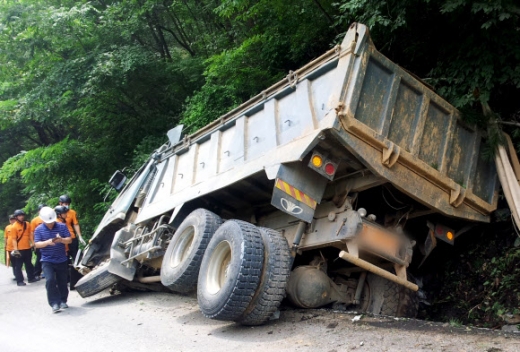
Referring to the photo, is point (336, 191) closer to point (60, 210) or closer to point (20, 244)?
point (60, 210)

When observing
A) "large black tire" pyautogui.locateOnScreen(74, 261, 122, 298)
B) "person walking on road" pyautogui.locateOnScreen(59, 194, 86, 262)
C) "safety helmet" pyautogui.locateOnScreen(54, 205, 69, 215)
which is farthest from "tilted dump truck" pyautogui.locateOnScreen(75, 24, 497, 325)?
"person walking on road" pyautogui.locateOnScreen(59, 194, 86, 262)

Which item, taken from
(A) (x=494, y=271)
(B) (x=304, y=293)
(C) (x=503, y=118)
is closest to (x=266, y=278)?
(B) (x=304, y=293)

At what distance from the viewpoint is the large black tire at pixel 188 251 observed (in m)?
5.13

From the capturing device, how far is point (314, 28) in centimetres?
809

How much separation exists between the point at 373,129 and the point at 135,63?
909 cm

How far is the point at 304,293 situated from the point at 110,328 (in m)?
2.17

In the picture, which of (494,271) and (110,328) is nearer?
(494,271)

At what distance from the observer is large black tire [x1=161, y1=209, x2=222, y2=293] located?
16.8 ft

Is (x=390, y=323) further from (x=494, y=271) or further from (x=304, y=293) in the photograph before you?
(x=494, y=271)

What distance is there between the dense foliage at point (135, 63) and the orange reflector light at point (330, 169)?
94.4 inches

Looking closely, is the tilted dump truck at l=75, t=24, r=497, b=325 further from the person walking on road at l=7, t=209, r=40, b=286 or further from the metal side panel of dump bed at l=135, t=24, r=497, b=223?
the person walking on road at l=7, t=209, r=40, b=286

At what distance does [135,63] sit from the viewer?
39.4ft

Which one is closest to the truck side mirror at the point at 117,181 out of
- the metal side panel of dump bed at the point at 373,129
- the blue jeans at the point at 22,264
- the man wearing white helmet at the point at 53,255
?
the man wearing white helmet at the point at 53,255

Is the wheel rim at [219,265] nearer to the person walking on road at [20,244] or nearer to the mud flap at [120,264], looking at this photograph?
the mud flap at [120,264]
